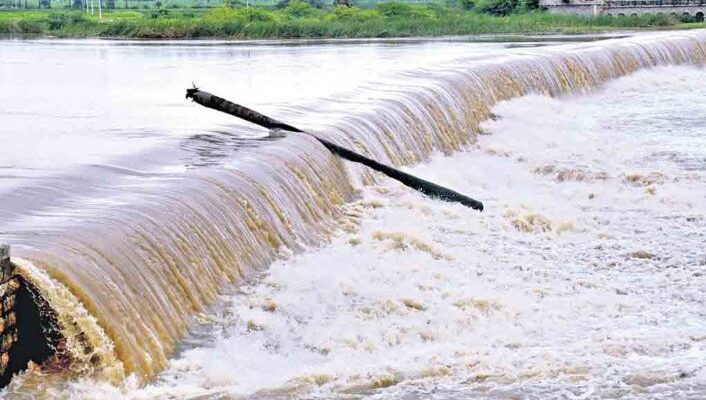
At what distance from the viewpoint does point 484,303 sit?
10.5 meters

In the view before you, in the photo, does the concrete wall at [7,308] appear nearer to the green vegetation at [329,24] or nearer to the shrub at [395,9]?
the green vegetation at [329,24]

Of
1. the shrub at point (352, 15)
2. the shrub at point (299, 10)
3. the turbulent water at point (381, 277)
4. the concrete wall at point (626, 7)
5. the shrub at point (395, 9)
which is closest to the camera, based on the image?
the turbulent water at point (381, 277)

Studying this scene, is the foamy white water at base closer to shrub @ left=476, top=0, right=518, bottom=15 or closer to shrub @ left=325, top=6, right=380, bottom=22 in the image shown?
shrub @ left=325, top=6, right=380, bottom=22

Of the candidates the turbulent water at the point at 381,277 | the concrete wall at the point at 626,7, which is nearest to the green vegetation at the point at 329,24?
the concrete wall at the point at 626,7

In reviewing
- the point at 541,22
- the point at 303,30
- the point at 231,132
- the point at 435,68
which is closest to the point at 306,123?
the point at 231,132

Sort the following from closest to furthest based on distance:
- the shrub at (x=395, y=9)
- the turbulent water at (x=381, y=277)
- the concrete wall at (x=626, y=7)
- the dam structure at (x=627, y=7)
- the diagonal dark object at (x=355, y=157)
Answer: the turbulent water at (x=381, y=277) < the diagonal dark object at (x=355, y=157) < the shrub at (x=395, y=9) < the dam structure at (x=627, y=7) < the concrete wall at (x=626, y=7)

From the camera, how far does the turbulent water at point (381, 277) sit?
336 inches

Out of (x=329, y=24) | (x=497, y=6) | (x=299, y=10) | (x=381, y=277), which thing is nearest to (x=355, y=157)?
(x=381, y=277)

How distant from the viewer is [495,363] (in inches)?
352

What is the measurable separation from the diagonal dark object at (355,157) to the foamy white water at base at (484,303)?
0.15m

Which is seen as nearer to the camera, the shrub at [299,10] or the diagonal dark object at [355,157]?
the diagonal dark object at [355,157]

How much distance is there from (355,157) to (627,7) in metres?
73.6

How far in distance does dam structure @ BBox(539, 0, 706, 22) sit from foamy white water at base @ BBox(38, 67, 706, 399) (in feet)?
224

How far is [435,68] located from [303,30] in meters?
36.3
